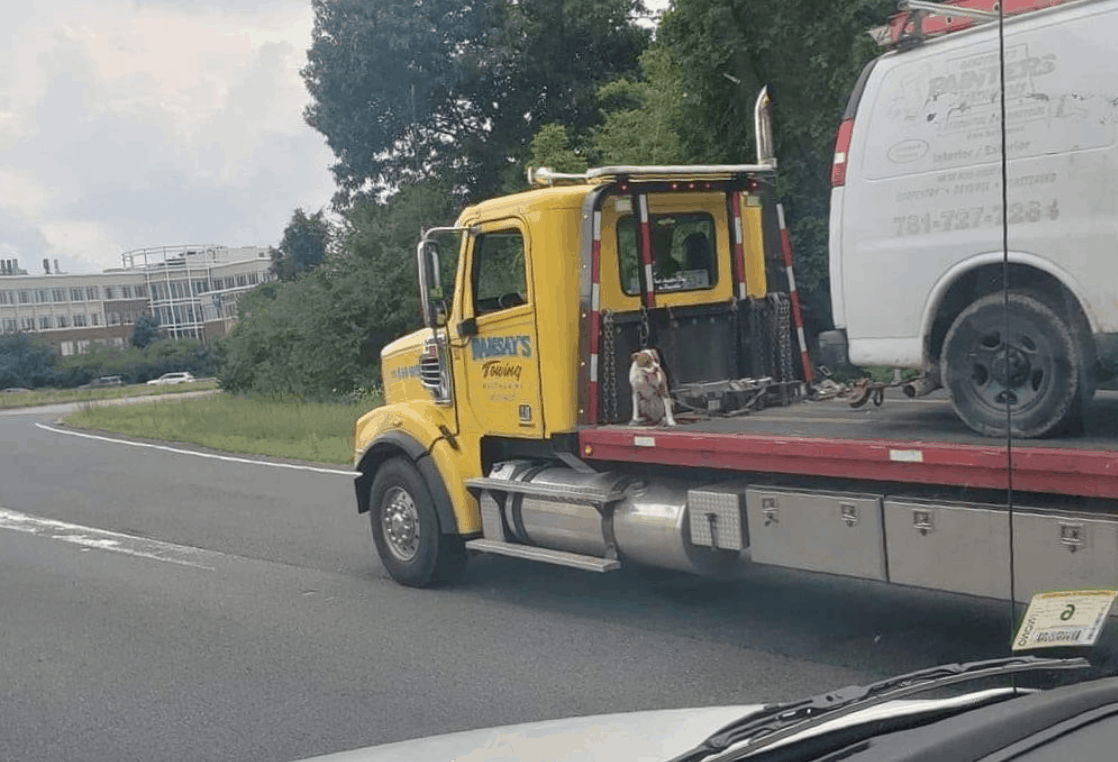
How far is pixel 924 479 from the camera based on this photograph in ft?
18.4

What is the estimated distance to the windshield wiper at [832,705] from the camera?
214cm

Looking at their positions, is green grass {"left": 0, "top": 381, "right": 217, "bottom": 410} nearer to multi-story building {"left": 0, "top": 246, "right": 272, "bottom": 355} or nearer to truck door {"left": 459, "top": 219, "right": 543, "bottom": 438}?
multi-story building {"left": 0, "top": 246, "right": 272, "bottom": 355}

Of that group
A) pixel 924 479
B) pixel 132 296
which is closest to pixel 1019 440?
pixel 924 479

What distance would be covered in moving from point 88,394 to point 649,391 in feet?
128

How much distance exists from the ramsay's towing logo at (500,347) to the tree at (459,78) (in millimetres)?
16833

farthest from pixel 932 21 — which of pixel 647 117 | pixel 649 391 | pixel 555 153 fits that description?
pixel 555 153

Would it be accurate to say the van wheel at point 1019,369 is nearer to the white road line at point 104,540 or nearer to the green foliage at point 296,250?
the white road line at point 104,540

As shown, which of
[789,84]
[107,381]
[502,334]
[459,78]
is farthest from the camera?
[107,381]

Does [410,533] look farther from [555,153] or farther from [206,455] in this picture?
[555,153]

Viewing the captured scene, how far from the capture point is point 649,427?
7387 millimetres

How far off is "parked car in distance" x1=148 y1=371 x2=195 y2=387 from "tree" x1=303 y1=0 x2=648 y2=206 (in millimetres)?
17344

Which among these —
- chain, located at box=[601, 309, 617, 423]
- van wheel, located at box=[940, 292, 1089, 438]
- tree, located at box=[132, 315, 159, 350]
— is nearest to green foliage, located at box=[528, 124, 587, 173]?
chain, located at box=[601, 309, 617, 423]

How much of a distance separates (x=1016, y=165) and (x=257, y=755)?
12.7 ft

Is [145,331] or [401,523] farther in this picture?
[145,331]
